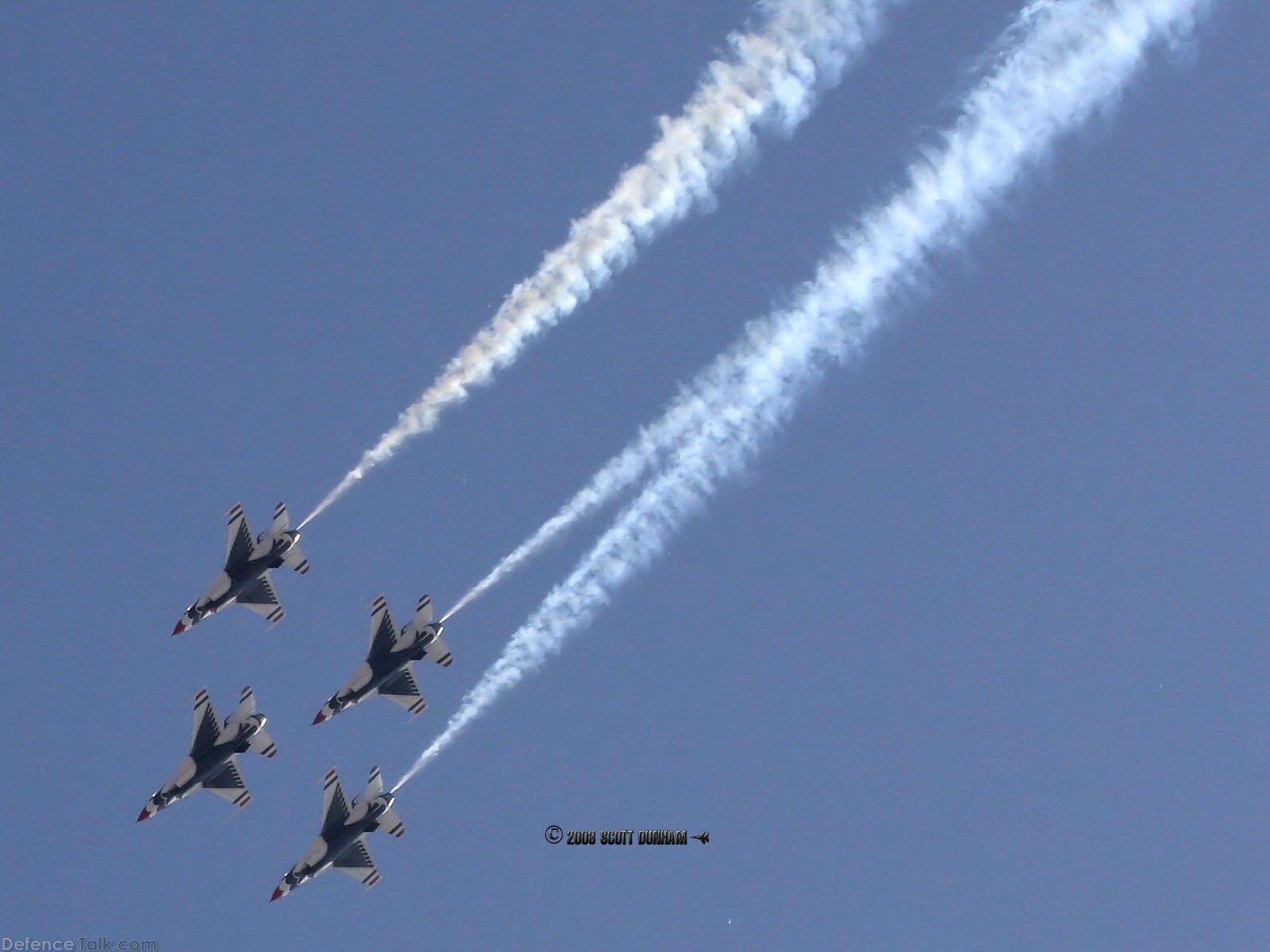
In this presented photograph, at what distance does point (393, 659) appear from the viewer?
62188mm

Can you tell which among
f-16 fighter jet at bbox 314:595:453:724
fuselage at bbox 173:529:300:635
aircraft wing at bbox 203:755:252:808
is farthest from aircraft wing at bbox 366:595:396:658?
aircraft wing at bbox 203:755:252:808

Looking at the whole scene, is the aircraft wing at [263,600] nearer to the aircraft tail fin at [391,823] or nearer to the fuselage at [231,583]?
the fuselage at [231,583]

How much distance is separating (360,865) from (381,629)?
7.90 m

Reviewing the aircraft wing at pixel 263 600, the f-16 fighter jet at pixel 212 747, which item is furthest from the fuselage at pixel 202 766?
the aircraft wing at pixel 263 600

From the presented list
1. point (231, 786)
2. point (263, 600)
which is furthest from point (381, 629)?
point (231, 786)

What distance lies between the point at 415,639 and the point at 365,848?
739cm

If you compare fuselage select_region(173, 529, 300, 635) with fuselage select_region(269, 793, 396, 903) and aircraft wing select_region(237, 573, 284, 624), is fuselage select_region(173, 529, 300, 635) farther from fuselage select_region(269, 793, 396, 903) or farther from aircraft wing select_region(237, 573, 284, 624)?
fuselage select_region(269, 793, 396, 903)

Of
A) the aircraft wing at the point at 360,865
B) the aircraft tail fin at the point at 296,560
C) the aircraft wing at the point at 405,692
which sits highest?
the aircraft tail fin at the point at 296,560

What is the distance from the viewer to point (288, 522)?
62.6 meters

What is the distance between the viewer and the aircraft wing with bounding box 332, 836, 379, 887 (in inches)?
2478

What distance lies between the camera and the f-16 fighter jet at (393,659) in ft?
202

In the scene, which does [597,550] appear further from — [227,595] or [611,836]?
[227,595]

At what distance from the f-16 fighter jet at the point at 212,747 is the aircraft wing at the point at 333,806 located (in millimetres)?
2273

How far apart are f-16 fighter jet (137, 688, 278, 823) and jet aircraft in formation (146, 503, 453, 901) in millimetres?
26
